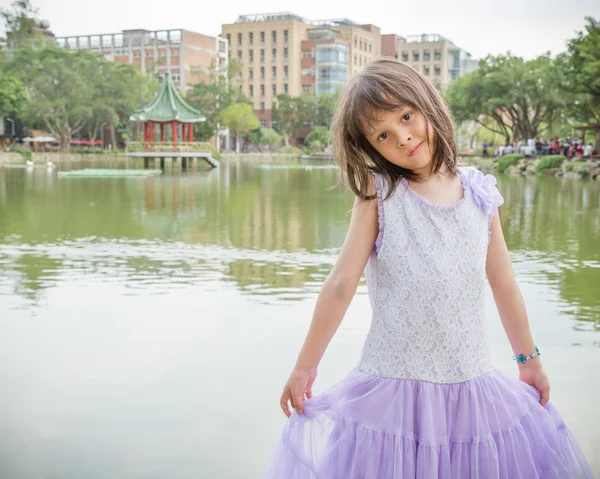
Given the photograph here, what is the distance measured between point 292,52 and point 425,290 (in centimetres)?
7363

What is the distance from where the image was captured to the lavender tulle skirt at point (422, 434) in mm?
1561

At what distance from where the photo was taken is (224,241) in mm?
7879

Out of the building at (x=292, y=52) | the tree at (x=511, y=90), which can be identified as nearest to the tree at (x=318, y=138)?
the building at (x=292, y=52)

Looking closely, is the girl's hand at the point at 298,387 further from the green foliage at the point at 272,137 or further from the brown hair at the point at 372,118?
the green foliage at the point at 272,137

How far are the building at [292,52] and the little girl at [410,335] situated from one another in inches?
2745

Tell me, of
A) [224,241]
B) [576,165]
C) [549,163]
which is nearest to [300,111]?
[549,163]

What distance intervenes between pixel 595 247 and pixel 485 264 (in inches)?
245

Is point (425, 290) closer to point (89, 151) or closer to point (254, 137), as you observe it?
point (89, 151)

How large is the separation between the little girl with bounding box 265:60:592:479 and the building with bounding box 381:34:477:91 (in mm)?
83701

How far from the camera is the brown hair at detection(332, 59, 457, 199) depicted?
1.59 meters

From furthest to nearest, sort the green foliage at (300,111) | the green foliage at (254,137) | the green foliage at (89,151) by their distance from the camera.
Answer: the green foliage at (300,111), the green foliage at (254,137), the green foliage at (89,151)

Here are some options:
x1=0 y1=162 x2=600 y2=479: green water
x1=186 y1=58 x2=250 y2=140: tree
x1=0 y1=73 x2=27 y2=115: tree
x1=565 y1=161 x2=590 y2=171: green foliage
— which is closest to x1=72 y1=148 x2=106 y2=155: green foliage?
x1=0 y1=73 x2=27 y2=115: tree

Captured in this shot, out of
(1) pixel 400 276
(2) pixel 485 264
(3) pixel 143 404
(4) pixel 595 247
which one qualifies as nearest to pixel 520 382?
(2) pixel 485 264

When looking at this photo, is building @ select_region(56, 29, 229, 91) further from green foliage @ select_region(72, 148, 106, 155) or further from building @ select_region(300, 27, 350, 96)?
green foliage @ select_region(72, 148, 106, 155)
